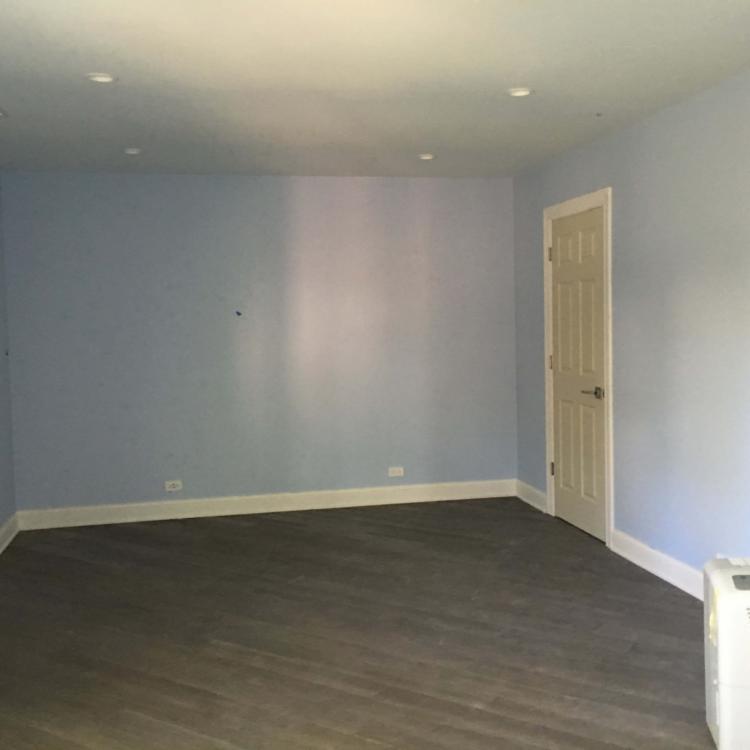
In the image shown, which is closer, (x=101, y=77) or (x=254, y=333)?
(x=101, y=77)

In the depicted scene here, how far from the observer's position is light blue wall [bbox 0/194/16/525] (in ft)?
17.3

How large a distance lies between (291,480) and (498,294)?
88.0 inches

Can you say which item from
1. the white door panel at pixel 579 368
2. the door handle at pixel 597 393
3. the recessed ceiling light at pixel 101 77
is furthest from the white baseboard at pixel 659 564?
the recessed ceiling light at pixel 101 77

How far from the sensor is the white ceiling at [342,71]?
8.86ft

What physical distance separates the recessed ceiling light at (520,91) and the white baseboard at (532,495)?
3113 millimetres

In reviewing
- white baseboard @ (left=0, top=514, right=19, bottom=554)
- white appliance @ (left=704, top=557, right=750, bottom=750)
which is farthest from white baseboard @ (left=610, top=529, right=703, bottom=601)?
white baseboard @ (left=0, top=514, right=19, bottom=554)

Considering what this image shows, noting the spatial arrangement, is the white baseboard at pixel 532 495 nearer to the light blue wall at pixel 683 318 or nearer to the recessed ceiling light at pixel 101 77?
the light blue wall at pixel 683 318

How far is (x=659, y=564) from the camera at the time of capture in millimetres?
4266

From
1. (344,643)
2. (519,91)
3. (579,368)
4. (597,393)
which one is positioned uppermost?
(519,91)

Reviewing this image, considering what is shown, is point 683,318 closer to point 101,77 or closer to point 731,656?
point 731,656

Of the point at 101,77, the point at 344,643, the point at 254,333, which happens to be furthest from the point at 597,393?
the point at 101,77

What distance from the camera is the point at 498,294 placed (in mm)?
6176

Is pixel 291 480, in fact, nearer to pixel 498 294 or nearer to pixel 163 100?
pixel 498 294

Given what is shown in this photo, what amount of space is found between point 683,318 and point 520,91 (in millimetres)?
1450
